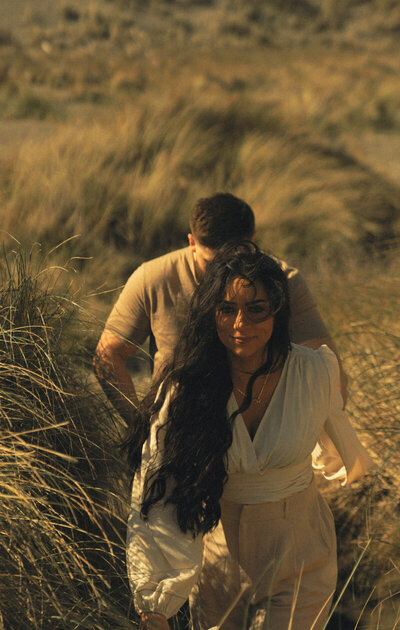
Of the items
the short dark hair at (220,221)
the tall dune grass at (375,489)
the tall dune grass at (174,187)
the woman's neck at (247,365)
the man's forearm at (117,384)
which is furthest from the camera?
the tall dune grass at (174,187)

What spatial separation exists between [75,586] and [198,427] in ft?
1.78

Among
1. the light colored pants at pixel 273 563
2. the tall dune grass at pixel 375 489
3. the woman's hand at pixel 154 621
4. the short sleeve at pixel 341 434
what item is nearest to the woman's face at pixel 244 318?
the short sleeve at pixel 341 434

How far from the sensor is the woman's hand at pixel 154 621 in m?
1.78

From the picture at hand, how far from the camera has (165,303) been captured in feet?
8.96

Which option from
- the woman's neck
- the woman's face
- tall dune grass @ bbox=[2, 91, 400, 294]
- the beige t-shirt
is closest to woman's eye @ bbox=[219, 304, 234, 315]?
the woman's face

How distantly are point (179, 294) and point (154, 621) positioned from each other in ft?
3.98

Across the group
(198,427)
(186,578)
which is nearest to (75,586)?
(186,578)

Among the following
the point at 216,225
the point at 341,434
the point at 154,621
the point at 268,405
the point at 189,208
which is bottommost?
the point at 189,208

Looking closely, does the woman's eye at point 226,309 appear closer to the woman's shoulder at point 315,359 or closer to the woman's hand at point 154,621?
the woman's shoulder at point 315,359

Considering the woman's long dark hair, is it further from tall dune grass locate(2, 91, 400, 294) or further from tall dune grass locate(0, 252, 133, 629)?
tall dune grass locate(2, 91, 400, 294)

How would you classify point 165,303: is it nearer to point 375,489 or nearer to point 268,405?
point 268,405

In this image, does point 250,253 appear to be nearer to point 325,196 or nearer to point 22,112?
point 325,196

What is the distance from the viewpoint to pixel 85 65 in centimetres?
1905

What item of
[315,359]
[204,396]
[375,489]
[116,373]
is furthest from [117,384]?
[375,489]
